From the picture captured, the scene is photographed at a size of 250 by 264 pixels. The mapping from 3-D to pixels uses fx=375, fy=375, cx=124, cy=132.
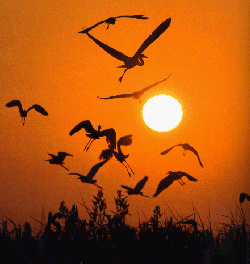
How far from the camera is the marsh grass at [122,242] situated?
728 cm

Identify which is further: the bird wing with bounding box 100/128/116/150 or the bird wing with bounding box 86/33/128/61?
the bird wing with bounding box 100/128/116/150

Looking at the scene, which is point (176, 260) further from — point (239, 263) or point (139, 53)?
point (139, 53)

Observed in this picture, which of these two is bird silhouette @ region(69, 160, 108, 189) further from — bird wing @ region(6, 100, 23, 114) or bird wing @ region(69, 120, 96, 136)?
bird wing @ region(6, 100, 23, 114)

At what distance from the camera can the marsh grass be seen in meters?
7.28

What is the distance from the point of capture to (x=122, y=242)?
7.82 m

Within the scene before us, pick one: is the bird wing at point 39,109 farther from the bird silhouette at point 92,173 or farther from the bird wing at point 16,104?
the bird silhouette at point 92,173

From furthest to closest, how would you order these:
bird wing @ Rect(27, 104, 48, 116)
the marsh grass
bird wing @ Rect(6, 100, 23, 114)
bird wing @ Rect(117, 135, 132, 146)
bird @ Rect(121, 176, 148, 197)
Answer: bird wing @ Rect(27, 104, 48, 116)
bird wing @ Rect(6, 100, 23, 114)
bird wing @ Rect(117, 135, 132, 146)
bird @ Rect(121, 176, 148, 197)
the marsh grass

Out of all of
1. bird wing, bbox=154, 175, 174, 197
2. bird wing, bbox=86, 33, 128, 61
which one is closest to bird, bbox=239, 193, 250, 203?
bird wing, bbox=154, 175, 174, 197

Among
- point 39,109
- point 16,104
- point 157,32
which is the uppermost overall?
point 157,32

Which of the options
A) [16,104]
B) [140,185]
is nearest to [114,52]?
[140,185]

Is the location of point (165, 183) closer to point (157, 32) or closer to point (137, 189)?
point (137, 189)

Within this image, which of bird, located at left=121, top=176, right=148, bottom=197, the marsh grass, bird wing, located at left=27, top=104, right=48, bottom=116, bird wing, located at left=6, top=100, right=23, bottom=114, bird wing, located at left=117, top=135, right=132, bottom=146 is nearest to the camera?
the marsh grass

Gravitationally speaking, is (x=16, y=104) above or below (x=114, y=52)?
below

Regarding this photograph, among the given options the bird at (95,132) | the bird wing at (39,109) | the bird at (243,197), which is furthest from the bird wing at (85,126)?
the bird at (243,197)
